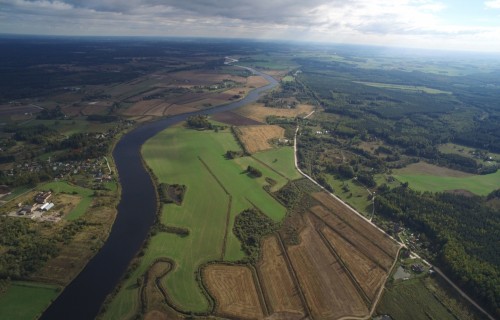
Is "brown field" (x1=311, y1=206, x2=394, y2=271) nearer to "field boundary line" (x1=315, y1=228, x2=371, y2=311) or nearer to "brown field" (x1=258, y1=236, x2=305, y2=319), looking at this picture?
"field boundary line" (x1=315, y1=228, x2=371, y2=311)

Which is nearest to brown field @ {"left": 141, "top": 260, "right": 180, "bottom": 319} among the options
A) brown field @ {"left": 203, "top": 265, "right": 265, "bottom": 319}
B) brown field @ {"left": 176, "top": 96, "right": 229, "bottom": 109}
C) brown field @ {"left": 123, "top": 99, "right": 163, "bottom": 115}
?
brown field @ {"left": 203, "top": 265, "right": 265, "bottom": 319}

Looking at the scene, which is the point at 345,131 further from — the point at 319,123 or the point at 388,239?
the point at 388,239

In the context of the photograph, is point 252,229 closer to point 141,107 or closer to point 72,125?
point 72,125

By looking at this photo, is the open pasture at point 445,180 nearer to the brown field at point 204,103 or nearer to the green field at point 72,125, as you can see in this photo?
the brown field at point 204,103

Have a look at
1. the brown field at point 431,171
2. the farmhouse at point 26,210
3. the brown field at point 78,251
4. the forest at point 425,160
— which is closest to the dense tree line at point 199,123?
the forest at point 425,160

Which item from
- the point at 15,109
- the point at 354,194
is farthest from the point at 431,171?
the point at 15,109

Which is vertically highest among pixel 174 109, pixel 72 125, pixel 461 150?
pixel 174 109
